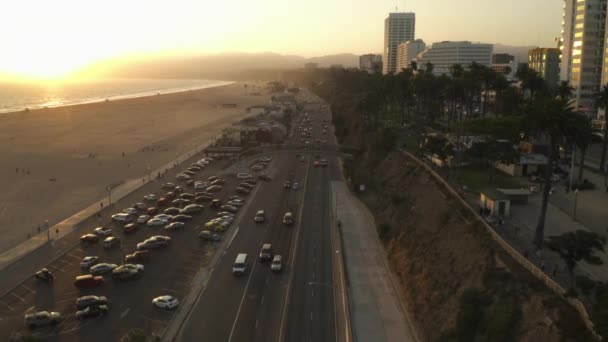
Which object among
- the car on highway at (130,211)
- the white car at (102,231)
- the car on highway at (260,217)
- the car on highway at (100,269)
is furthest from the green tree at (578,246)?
the car on highway at (130,211)

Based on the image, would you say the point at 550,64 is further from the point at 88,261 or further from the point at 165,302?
the point at 165,302

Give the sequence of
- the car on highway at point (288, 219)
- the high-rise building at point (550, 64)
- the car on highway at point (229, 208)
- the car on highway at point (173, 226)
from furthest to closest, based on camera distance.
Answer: the high-rise building at point (550, 64) < the car on highway at point (229, 208) < the car on highway at point (288, 219) < the car on highway at point (173, 226)

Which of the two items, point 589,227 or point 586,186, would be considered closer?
point 589,227

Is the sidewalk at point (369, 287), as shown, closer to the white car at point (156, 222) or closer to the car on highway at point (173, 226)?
the car on highway at point (173, 226)

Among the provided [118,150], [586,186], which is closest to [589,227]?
[586,186]

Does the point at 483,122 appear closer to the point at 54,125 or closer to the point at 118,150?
the point at 118,150

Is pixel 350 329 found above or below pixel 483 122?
below
